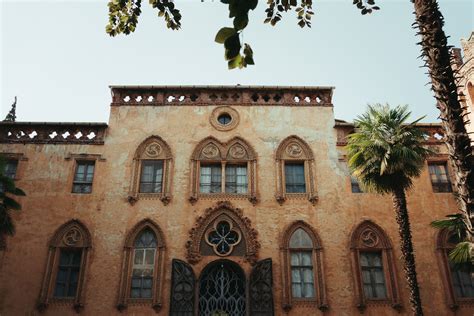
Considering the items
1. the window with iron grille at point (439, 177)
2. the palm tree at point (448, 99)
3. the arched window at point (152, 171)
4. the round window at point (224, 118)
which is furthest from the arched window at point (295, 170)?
the palm tree at point (448, 99)

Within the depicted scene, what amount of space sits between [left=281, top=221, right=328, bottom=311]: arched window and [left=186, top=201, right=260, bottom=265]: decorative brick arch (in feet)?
3.83

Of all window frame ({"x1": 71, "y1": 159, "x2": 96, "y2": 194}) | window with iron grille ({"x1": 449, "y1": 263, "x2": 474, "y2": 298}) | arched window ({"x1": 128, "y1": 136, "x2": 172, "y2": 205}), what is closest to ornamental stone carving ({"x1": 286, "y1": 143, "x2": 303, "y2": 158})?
arched window ({"x1": 128, "y1": 136, "x2": 172, "y2": 205})

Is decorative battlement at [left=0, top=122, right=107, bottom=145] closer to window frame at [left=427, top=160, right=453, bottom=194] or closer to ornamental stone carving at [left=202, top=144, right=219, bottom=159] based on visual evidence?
ornamental stone carving at [left=202, top=144, right=219, bottom=159]

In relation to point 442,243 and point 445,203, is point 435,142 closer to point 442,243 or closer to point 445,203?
point 445,203

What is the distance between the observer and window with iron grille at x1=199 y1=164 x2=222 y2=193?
17453mm

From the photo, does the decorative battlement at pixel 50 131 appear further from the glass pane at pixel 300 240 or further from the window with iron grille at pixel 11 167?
the glass pane at pixel 300 240

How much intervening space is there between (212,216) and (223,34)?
549 inches

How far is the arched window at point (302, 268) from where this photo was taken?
15.5 m

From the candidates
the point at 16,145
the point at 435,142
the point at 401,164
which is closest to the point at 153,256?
the point at 16,145

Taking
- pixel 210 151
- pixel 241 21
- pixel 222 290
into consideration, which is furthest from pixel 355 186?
pixel 241 21

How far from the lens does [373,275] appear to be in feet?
53.1

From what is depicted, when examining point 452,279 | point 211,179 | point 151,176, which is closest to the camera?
point 452,279

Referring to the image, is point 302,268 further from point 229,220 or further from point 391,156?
point 391,156

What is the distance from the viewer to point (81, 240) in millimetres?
16578
